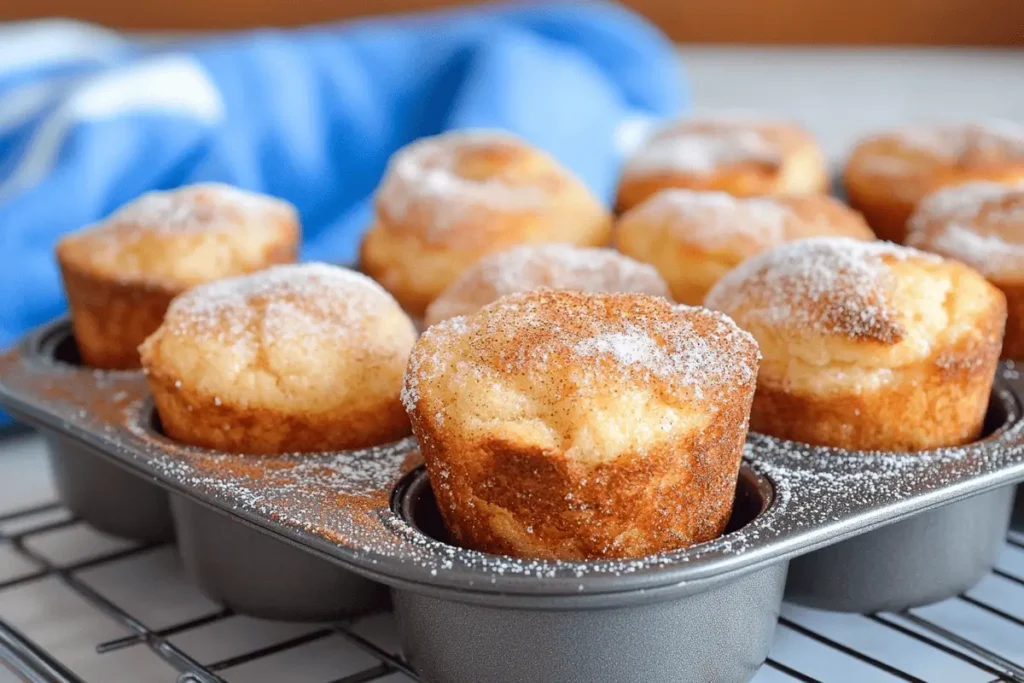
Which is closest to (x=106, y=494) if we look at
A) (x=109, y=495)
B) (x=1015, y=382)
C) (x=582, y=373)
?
(x=109, y=495)

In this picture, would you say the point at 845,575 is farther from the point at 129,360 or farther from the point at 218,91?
the point at 218,91

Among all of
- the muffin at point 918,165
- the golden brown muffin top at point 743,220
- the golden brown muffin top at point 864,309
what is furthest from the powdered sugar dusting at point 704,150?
the golden brown muffin top at point 864,309

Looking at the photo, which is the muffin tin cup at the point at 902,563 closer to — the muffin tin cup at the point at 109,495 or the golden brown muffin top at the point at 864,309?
the golden brown muffin top at the point at 864,309

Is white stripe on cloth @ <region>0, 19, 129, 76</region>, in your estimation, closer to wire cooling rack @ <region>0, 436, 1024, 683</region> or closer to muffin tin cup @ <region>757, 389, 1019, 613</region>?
wire cooling rack @ <region>0, 436, 1024, 683</region>

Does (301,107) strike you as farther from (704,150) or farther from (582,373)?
(582,373)

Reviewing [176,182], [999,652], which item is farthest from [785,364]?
[176,182]

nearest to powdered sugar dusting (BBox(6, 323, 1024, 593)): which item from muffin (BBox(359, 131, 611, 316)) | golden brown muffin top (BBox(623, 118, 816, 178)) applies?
muffin (BBox(359, 131, 611, 316))
